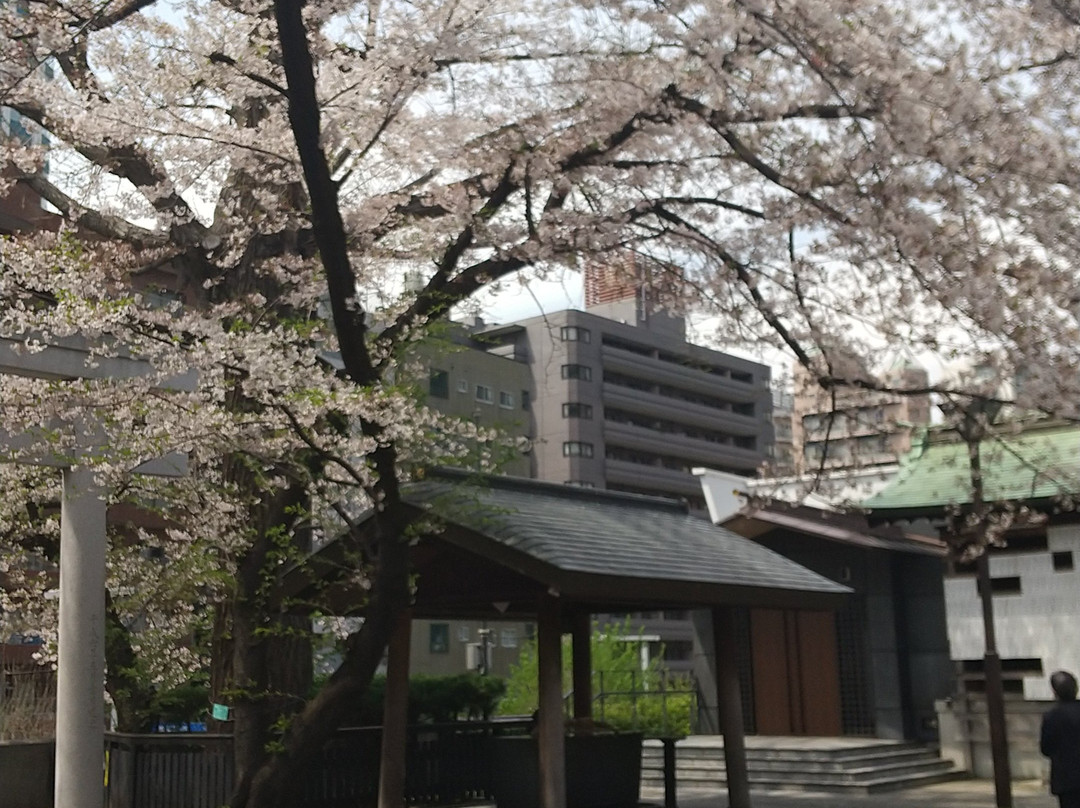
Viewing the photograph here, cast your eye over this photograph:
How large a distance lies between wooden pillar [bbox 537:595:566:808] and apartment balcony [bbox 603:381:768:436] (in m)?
65.6

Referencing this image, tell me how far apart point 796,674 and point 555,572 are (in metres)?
13.7

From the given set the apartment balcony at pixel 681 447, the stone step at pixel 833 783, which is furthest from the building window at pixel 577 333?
the stone step at pixel 833 783

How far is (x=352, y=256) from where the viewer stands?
12445 millimetres

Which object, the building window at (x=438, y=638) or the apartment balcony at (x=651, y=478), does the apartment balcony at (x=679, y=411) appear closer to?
the apartment balcony at (x=651, y=478)

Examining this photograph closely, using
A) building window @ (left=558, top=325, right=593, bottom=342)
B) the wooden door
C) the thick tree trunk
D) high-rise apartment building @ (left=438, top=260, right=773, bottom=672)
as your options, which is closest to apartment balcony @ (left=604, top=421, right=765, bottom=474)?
high-rise apartment building @ (left=438, top=260, right=773, bottom=672)

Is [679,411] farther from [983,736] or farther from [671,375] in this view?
[983,736]

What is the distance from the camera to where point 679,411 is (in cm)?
8412

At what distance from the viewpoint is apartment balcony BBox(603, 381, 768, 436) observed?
7906 centimetres

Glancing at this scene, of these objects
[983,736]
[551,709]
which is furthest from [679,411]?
[551,709]

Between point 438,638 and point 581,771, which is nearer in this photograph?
point 581,771

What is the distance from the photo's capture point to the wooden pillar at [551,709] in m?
11.8

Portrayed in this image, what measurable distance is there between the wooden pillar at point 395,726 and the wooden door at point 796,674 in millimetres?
11413

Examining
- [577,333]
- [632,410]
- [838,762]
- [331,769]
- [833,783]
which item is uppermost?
[577,333]

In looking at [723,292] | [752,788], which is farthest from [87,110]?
[752,788]
